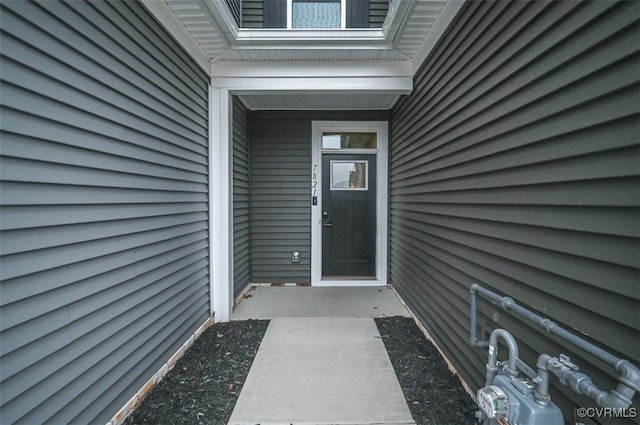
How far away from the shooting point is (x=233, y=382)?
204 cm

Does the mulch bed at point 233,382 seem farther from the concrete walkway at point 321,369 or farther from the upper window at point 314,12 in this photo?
the upper window at point 314,12

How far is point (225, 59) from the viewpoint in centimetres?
293

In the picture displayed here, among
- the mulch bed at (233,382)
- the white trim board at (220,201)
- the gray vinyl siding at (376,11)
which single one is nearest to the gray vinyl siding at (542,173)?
the mulch bed at (233,382)

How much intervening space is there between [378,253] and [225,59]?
3076 mm

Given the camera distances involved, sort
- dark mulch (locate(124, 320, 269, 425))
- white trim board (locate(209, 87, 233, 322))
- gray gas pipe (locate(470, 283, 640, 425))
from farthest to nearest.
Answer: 1. white trim board (locate(209, 87, 233, 322))
2. dark mulch (locate(124, 320, 269, 425))
3. gray gas pipe (locate(470, 283, 640, 425))

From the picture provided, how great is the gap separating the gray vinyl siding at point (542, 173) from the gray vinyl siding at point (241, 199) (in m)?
2.29

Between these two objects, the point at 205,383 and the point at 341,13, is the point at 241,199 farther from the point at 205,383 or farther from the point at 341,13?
the point at 341,13

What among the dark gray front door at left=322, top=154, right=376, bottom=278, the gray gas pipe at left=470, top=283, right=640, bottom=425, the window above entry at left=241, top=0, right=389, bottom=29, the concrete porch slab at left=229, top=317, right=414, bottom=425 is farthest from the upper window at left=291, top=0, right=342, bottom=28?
the gray gas pipe at left=470, top=283, right=640, bottom=425

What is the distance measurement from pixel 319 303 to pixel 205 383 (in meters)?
1.70

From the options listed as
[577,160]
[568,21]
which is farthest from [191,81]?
[577,160]

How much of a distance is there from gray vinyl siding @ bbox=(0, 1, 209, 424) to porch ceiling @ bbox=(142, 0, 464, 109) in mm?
242

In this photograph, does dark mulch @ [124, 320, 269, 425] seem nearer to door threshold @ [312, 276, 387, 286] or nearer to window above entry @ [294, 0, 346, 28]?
door threshold @ [312, 276, 387, 286]

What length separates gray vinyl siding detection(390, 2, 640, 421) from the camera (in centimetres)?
96

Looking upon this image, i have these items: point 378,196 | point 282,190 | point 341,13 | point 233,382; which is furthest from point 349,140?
point 233,382
